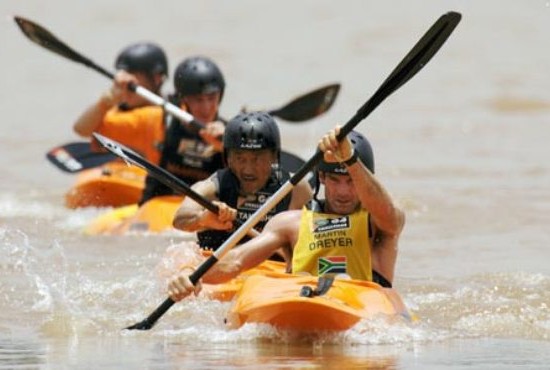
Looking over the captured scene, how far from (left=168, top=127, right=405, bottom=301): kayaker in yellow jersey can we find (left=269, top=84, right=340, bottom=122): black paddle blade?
5.64 meters

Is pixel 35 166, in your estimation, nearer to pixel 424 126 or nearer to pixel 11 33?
pixel 424 126

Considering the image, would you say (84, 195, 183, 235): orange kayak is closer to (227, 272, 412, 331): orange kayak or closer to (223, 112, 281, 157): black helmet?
(223, 112, 281, 157): black helmet

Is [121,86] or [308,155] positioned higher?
[308,155]

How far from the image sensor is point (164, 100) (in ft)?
47.9

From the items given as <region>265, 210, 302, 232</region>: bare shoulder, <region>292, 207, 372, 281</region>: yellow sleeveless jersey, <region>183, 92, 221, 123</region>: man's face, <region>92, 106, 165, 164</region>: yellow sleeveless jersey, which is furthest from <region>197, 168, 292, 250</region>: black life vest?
<region>92, 106, 165, 164</region>: yellow sleeveless jersey

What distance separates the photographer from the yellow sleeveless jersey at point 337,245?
944cm

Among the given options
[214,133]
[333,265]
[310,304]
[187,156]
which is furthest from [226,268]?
[187,156]

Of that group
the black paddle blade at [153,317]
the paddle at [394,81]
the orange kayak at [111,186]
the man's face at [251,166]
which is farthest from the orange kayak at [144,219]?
the paddle at [394,81]

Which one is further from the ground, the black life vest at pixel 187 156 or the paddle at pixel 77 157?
the paddle at pixel 77 157

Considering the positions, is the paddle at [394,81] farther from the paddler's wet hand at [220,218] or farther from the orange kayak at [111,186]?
the orange kayak at [111,186]

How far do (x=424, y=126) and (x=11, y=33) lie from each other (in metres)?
10.3

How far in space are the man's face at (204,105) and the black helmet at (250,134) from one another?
314 centimetres

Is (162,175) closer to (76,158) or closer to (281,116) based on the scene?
(281,116)

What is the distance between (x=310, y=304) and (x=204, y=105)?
522 cm
